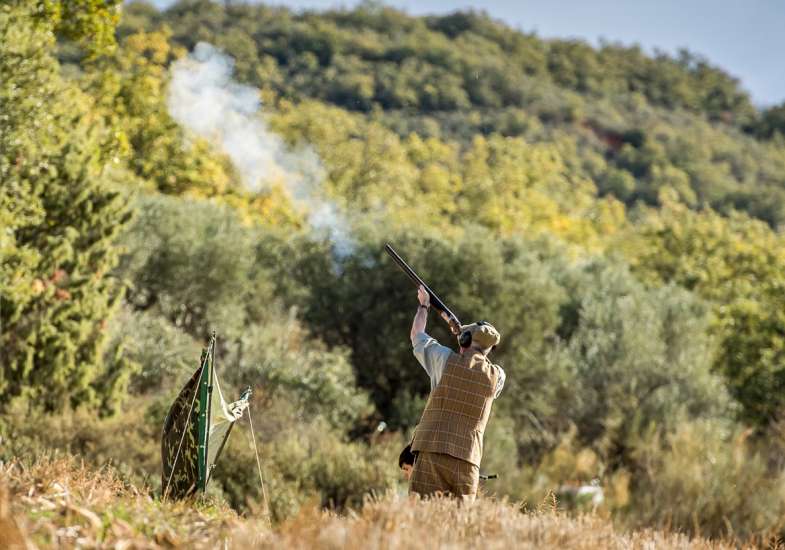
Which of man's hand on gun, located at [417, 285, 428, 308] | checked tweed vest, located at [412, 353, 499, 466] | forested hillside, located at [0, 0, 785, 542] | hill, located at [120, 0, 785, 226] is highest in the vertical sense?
hill, located at [120, 0, 785, 226]

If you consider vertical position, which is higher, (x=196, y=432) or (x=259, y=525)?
(x=259, y=525)

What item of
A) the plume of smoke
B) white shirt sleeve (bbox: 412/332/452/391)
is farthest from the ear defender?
the plume of smoke

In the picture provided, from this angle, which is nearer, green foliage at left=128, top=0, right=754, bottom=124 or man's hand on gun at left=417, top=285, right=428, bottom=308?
man's hand on gun at left=417, top=285, right=428, bottom=308

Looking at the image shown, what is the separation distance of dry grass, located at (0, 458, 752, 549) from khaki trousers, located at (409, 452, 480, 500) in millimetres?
1179

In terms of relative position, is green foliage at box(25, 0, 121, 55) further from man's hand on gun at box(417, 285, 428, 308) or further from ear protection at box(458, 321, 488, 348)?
ear protection at box(458, 321, 488, 348)

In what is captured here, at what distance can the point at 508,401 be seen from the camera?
19.9 metres

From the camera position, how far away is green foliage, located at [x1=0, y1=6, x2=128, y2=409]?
13953 mm

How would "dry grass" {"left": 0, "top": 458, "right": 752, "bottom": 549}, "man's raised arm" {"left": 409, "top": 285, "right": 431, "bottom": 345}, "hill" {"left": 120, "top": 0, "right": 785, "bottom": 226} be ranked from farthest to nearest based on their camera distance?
"hill" {"left": 120, "top": 0, "right": 785, "bottom": 226}
"man's raised arm" {"left": 409, "top": 285, "right": 431, "bottom": 345}
"dry grass" {"left": 0, "top": 458, "right": 752, "bottom": 549}

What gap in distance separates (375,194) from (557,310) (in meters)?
21.9

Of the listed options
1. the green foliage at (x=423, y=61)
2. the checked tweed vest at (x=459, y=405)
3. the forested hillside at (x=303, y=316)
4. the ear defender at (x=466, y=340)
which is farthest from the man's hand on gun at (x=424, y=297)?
the green foliage at (x=423, y=61)

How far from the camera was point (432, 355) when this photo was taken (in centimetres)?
698

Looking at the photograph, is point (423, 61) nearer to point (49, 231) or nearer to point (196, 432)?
point (49, 231)

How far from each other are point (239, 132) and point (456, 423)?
24.3 metres

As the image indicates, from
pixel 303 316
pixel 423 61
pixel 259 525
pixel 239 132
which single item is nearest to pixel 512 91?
pixel 423 61
